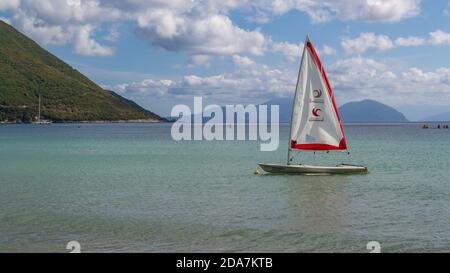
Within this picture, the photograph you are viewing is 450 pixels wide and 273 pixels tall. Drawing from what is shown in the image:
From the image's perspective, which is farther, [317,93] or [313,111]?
[313,111]

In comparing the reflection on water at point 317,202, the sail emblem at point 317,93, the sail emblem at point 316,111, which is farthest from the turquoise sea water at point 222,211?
the sail emblem at point 317,93

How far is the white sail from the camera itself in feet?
155

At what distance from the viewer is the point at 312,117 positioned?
48.3 m

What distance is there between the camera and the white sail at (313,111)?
47250mm

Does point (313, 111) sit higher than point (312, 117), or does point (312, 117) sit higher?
point (313, 111)

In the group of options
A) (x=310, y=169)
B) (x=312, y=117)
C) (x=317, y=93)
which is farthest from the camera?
(x=312, y=117)

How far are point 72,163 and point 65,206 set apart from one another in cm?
3557

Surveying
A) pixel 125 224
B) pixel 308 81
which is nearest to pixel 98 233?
pixel 125 224

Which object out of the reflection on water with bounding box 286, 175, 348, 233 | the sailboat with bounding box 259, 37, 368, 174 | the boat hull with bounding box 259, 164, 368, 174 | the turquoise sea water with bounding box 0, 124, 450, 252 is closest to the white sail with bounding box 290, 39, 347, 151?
the sailboat with bounding box 259, 37, 368, 174


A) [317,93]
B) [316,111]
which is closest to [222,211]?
[316,111]

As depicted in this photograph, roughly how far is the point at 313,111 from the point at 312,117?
1.91ft

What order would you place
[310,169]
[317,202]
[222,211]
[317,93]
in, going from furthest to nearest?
[310,169] < [317,93] < [317,202] < [222,211]

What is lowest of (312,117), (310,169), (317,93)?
(310,169)

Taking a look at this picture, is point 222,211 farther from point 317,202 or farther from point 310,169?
point 310,169
